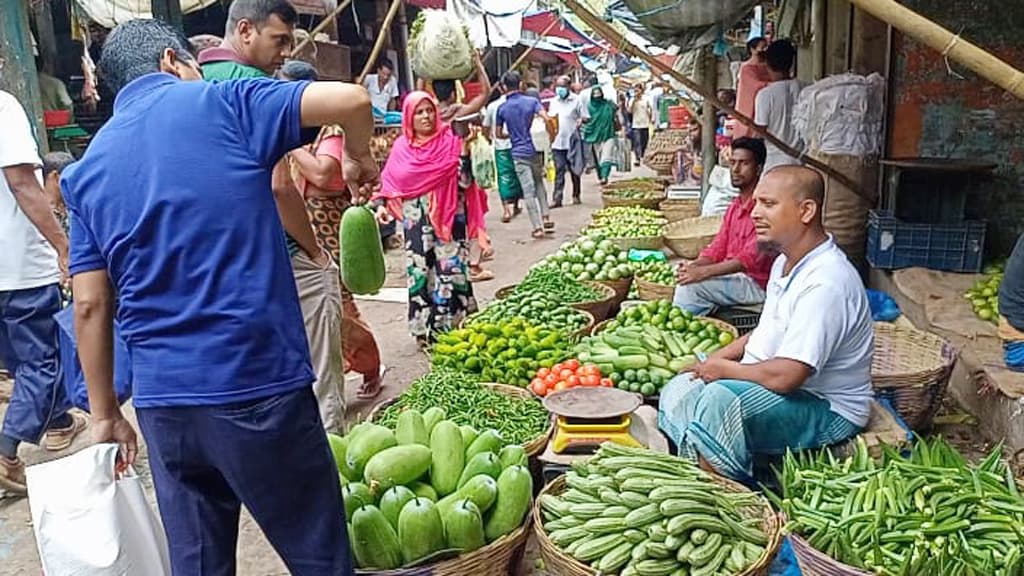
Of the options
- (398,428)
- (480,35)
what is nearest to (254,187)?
(398,428)

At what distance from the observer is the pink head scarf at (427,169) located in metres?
5.94

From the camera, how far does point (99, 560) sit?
7.47ft

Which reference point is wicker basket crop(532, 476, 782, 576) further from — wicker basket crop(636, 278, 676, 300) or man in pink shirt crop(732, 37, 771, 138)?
A: man in pink shirt crop(732, 37, 771, 138)

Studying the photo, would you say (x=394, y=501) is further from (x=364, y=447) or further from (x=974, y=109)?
(x=974, y=109)

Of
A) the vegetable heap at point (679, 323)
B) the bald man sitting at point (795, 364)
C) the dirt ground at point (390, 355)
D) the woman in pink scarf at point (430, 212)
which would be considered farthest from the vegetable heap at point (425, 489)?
the woman in pink scarf at point (430, 212)

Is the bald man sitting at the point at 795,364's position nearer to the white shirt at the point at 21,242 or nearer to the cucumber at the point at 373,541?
the cucumber at the point at 373,541

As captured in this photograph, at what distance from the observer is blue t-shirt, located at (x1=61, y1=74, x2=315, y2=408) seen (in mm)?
2070

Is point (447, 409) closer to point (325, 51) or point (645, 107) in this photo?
point (325, 51)

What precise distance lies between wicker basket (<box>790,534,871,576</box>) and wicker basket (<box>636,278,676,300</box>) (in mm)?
3247

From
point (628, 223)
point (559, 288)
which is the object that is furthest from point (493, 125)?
point (559, 288)

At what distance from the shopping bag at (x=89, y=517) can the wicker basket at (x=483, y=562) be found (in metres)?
0.73

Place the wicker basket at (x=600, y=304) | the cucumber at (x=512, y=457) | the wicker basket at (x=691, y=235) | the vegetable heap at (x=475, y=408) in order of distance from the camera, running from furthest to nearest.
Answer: the wicker basket at (x=691, y=235)
the wicker basket at (x=600, y=304)
the vegetable heap at (x=475, y=408)
the cucumber at (x=512, y=457)

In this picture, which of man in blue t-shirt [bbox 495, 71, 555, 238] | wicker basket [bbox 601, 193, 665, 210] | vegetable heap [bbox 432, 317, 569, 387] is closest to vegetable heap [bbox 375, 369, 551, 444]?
vegetable heap [bbox 432, 317, 569, 387]

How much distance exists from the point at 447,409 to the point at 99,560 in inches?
70.4
